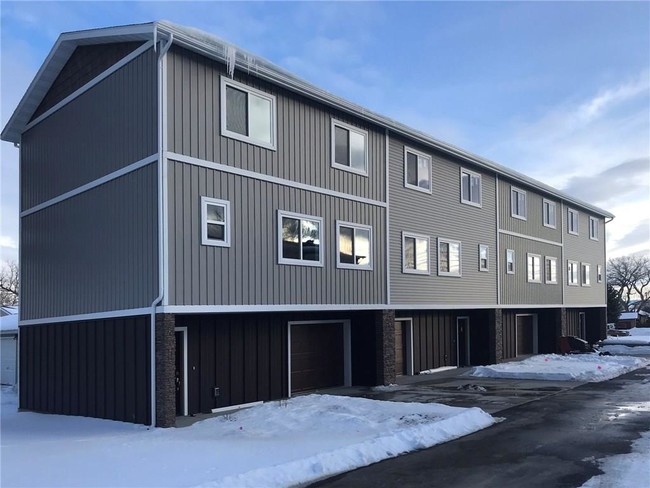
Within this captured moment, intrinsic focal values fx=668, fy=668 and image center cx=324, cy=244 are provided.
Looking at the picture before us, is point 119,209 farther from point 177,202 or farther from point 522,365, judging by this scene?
point 522,365

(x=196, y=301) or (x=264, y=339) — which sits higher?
(x=196, y=301)

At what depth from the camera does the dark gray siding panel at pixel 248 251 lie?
13.5m

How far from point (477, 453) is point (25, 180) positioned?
15021 mm

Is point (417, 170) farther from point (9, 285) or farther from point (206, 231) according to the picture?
point (9, 285)

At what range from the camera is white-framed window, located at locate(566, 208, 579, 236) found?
114ft

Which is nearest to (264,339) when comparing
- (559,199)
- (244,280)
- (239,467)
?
(244,280)

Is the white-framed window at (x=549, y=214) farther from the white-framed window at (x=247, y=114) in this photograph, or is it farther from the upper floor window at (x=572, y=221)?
the white-framed window at (x=247, y=114)

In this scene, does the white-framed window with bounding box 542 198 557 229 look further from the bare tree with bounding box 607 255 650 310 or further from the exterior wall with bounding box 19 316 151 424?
the bare tree with bounding box 607 255 650 310

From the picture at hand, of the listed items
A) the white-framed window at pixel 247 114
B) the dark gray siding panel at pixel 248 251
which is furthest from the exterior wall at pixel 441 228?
the white-framed window at pixel 247 114

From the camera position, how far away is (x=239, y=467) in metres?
9.03

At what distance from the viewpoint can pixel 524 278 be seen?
2911 cm

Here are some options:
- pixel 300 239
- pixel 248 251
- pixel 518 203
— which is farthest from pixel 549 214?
pixel 248 251

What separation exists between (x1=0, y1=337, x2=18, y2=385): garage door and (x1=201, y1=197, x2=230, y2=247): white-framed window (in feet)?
42.4

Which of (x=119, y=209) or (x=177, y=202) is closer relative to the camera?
(x=177, y=202)
